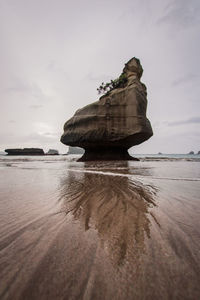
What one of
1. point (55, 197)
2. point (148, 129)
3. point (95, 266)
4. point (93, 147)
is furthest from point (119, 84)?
point (95, 266)

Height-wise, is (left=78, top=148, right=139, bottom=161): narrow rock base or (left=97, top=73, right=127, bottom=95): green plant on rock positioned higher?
(left=97, top=73, right=127, bottom=95): green plant on rock

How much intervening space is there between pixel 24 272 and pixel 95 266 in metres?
0.30

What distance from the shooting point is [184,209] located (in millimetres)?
1325

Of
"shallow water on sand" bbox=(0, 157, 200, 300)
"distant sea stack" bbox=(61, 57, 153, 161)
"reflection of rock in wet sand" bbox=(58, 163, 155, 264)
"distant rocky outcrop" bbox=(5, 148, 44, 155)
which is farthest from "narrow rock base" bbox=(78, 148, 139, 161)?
"distant rocky outcrop" bbox=(5, 148, 44, 155)

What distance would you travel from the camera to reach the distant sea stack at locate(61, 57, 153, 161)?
1161 cm

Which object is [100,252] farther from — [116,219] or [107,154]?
[107,154]

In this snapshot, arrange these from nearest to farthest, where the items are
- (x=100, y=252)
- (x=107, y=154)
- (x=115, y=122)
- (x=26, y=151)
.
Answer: (x=100, y=252) < (x=115, y=122) < (x=107, y=154) < (x=26, y=151)

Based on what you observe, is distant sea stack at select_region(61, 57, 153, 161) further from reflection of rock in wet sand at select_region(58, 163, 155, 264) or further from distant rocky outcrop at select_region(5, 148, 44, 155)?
distant rocky outcrop at select_region(5, 148, 44, 155)

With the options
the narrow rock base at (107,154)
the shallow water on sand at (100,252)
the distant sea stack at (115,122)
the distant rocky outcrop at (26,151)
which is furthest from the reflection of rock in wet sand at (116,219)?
the distant rocky outcrop at (26,151)

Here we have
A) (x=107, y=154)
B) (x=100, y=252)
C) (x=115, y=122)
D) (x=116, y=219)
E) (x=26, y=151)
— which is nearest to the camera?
(x=100, y=252)

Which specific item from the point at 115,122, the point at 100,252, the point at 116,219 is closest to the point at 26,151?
the point at 115,122

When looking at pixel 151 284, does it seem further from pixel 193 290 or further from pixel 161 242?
pixel 161 242

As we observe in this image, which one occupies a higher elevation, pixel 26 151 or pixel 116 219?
pixel 26 151

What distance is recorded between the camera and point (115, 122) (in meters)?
12.2
